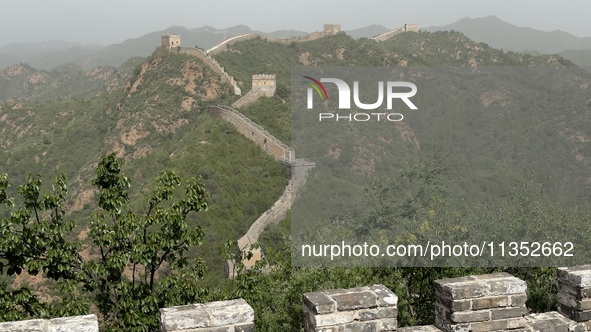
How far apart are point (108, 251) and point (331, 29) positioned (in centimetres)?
6621

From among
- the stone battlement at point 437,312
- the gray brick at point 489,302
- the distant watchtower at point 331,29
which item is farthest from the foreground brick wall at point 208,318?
the distant watchtower at point 331,29

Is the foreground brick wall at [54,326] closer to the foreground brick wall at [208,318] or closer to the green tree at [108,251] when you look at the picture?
the foreground brick wall at [208,318]

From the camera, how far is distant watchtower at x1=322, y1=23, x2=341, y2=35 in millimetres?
70750

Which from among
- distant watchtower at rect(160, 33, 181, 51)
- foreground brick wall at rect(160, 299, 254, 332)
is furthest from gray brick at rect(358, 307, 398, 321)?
distant watchtower at rect(160, 33, 181, 51)

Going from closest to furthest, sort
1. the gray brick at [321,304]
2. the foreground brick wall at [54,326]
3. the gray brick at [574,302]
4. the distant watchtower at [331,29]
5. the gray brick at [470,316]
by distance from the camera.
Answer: the foreground brick wall at [54,326], the gray brick at [321,304], the gray brick at [470,316], the gray brick at [574,302], the distant watchtower at [331,29]

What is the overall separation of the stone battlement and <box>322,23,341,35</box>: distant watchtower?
221ft

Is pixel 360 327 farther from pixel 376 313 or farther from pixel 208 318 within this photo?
pixel 208 318

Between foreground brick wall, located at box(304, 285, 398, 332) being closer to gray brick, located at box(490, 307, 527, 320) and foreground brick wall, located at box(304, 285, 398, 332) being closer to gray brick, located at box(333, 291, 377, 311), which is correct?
→ gray brick, located at box(333, 291, 377, 311)

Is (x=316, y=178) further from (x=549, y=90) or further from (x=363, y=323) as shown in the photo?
(x=549, y=90)

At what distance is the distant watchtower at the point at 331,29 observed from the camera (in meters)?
70.8

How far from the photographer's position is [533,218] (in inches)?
348

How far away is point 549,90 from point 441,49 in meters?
71.0

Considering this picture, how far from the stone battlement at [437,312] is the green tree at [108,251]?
7.97ft

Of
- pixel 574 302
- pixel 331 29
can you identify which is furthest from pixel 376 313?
pixel 331 29
